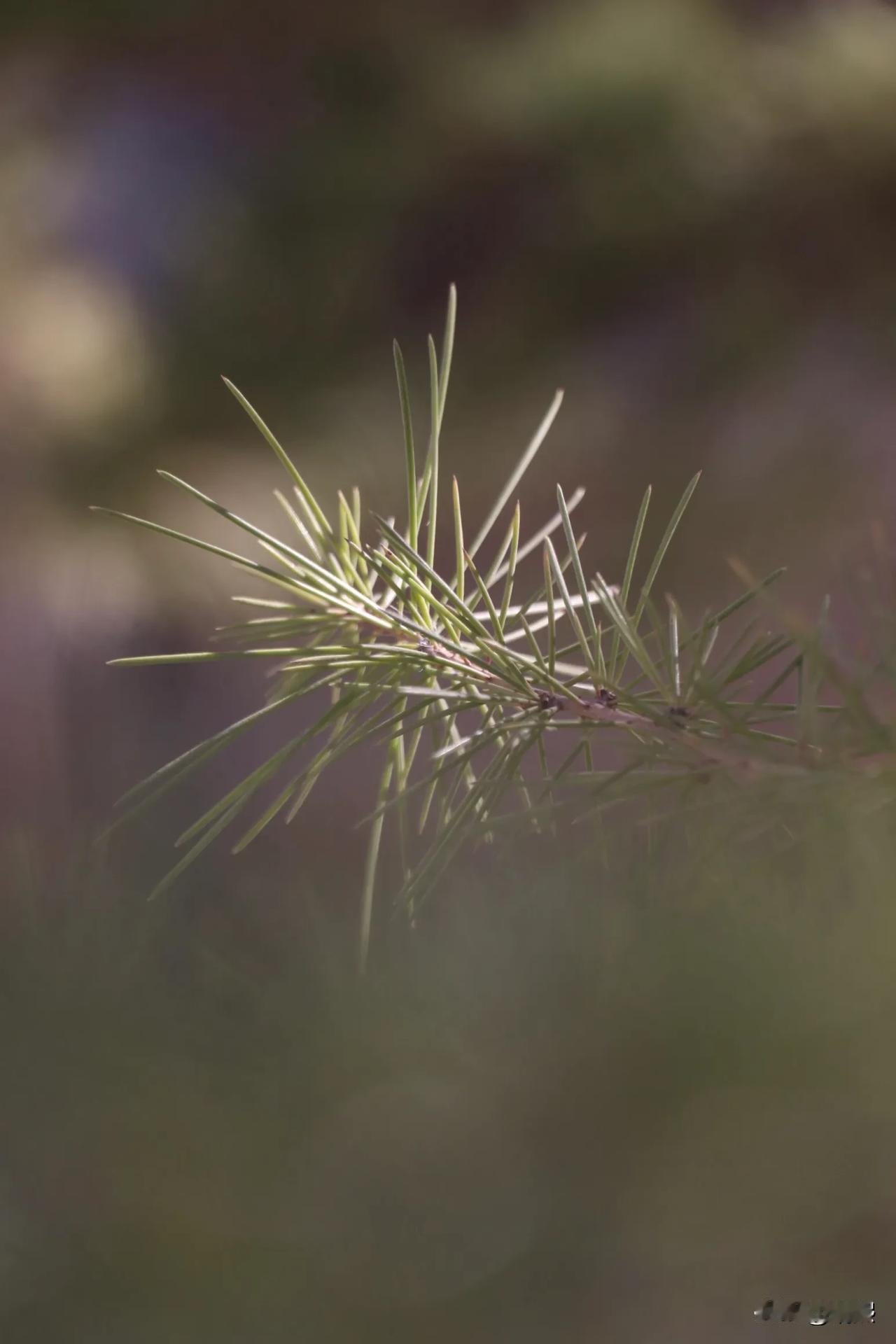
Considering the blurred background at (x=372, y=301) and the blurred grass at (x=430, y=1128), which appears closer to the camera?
the blurred grass at (x=430, y=1128)

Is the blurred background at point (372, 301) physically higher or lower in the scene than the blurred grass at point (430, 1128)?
higher

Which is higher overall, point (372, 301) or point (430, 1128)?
point (372, 301)

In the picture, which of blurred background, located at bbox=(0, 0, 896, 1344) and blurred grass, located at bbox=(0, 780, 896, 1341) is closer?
blurred grass, located at bbox=(0, 780, 896, 1341)

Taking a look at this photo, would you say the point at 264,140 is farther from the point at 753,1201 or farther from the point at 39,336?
the point at 753,1201

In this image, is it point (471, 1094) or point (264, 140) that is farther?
point (264, 140)

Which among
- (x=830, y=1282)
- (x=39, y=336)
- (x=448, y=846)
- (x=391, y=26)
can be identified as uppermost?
(x=391, y=26)

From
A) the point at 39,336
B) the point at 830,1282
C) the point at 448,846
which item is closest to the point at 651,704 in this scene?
the point at 448,846

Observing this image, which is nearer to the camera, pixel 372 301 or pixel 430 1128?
pixel 430 1128

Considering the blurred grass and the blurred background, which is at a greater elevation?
the blurred background
